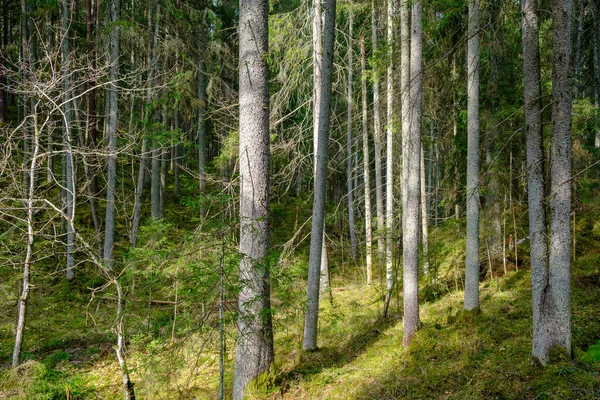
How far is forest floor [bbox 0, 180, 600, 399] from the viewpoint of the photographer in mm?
4891

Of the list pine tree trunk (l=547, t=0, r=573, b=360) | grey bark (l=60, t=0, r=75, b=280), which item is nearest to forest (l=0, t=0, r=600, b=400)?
pine tree trunk (l=547, t=0, r=573, b=360)

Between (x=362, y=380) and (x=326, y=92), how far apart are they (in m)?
4.91

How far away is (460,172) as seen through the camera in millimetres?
11039

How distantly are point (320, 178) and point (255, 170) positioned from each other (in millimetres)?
2212

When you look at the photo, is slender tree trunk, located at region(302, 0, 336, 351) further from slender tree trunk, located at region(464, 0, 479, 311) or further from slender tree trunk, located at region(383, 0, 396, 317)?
slender tree trunk, located at region(464, 0, 479, 311)

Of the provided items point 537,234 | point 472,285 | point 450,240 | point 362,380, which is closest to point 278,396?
point 362,380

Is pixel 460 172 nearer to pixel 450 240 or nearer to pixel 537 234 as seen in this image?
pixel 450 240

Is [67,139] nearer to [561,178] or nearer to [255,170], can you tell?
[255,170]

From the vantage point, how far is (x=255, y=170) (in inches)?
204

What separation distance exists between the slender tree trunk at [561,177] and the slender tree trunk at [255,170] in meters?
3.64

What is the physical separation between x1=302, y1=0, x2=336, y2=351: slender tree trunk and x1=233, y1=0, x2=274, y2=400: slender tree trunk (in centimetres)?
184

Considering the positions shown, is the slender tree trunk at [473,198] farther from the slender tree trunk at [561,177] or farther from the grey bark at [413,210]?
the slender tree trunk at [561,177]

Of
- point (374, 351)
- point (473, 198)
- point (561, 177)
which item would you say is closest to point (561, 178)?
point (561, 177)

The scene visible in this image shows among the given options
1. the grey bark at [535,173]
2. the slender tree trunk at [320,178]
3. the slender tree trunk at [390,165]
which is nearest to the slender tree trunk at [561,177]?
the grey bark at [535,173]
